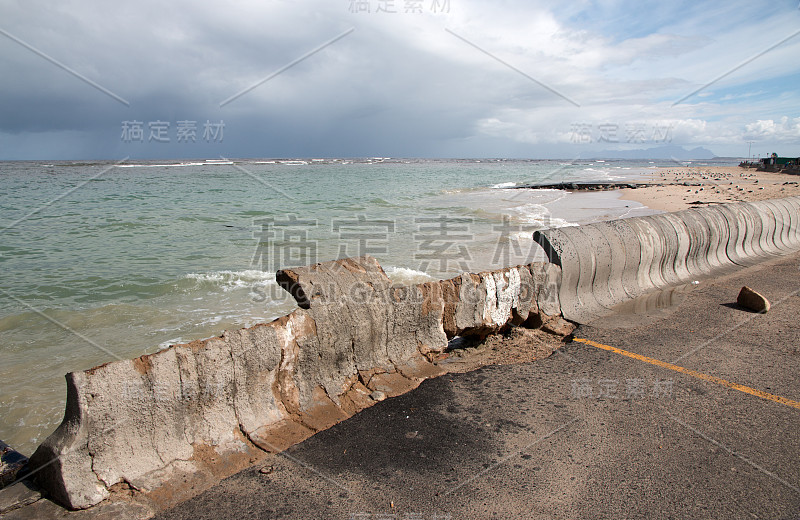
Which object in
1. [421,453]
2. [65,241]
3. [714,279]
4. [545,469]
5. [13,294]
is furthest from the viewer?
[65,241]

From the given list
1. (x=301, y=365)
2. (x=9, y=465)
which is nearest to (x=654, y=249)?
(x=301, y=365)

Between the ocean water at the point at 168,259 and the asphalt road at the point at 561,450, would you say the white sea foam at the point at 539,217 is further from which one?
the asphalt road at the point at 561,450

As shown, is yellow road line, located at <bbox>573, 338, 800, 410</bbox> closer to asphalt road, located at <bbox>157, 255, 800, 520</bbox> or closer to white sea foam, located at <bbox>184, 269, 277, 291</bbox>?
asphalt road, located at <bbox>157, 255, 800, 520</bbox>

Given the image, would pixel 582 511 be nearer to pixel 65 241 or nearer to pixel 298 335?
pixel 298 335

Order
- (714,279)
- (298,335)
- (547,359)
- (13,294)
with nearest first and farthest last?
(298,335) → (547,359) → (714,279) → (13,294)

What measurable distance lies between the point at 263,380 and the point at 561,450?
2.09 metres

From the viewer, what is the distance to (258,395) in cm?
326

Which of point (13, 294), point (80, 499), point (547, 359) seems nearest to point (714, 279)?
point (547, 359)

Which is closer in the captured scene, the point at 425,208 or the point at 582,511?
the point at 582,511

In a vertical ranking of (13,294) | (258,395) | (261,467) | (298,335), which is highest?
(298,335)

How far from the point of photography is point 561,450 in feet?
9.73

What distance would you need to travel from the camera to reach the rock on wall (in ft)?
8.24

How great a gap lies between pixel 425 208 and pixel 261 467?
2081 centimetres

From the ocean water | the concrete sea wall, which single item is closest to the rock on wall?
the concrete sea wall
